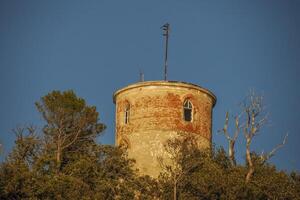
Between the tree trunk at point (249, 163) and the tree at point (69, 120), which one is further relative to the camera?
the tree at point (69, 120)

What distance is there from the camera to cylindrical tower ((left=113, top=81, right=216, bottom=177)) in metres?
34.8

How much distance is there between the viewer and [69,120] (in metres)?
36.6

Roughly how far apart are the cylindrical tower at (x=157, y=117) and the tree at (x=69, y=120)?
1559 mm

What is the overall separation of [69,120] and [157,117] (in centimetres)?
458

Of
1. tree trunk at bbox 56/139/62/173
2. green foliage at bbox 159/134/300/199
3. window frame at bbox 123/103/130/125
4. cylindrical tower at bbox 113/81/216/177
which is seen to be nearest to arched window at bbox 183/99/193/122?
cylindrical tower at bbox 113/81/216/177

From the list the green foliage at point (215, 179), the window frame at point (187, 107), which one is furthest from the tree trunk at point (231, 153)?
the window frame at point (187, 107)

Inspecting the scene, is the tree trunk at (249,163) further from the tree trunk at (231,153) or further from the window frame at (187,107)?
the window frame at (187,107)

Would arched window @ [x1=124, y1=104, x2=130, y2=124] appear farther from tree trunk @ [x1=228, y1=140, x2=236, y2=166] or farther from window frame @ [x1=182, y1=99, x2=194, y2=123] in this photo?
tree trunk @ [x1=228, y1=140, x2=236, y2=166]

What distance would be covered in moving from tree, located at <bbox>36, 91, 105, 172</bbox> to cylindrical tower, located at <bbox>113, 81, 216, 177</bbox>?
156 cm

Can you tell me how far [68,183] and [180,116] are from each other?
7058 millimetres

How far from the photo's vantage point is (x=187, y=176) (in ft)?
107

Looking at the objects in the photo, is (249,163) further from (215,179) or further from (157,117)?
(157,117)

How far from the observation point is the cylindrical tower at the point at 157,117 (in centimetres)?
3481

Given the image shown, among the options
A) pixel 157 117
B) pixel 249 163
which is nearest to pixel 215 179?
pixel 249 163
